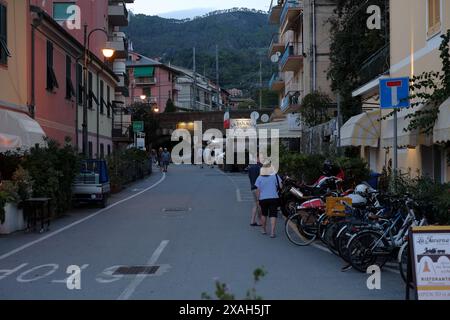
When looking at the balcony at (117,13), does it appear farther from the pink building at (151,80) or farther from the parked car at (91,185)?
the pink building at (151,80)

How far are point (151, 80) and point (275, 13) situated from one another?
5266 cm

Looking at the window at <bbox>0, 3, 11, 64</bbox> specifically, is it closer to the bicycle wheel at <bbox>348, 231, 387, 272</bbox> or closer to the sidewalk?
the sidewalk

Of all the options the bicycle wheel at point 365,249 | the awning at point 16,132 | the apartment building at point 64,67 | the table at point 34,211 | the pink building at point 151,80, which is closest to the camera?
the bicycle wheel at point 365,249

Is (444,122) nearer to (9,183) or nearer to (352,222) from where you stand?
(352,222)

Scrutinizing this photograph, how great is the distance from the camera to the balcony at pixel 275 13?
50844mm

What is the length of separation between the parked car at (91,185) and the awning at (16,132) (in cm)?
182

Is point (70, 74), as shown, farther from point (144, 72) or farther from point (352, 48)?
point (144, 72)

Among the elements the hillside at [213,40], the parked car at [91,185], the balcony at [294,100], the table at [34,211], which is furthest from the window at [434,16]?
the hillside at [213,40]

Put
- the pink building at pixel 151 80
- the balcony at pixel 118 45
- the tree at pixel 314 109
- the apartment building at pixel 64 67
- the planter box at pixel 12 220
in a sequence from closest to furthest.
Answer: the planter box at pixel 12 220, the apartment building at pixel 64 67, the tree at pixel 314 109, the balcony at pixel 118 45, the pink building at pixel 151 80

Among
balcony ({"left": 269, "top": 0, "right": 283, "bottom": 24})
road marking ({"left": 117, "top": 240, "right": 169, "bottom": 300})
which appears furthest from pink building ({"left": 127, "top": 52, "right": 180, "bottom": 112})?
road marking ({"left": 117, "top": 240, "right": 169, "bottom": 300})

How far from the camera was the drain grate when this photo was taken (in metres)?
9.72

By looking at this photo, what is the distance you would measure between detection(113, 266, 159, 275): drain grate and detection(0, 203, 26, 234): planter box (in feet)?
18.0
